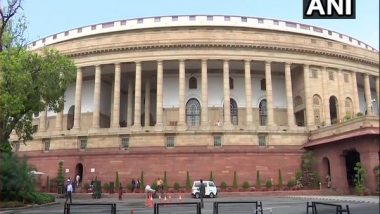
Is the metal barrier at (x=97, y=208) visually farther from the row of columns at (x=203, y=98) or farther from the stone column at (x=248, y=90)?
the stone column at (x=248, y=90)

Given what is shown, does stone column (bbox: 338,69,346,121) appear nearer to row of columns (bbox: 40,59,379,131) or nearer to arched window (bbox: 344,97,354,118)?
row of columns (bbox: 40,59,379,131)

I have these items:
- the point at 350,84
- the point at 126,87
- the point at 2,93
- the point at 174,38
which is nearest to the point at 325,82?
the point at 350,84

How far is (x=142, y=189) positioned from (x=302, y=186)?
16.3 meters

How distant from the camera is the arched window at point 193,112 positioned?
5216 centimetres

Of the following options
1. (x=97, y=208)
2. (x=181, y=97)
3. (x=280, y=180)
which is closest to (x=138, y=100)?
(x=181, y=97)

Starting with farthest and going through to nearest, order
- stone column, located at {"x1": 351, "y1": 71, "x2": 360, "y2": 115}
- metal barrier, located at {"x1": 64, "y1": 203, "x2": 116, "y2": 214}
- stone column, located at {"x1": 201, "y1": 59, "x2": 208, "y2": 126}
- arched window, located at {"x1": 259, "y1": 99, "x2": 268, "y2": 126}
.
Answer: stone column, located at {"x1": 351, "y1": 71, "x2": 360, "y2": 115} → arched window, located at {"x1": 259, "y1": 99, "x2": 268, "y2": 126} → stone column, located at {"x1": 201, "y1": 59, "x2": 208, "y2": 126} → metal barrier, located at {"x1": 64, "y1": 203, "x2": 116, "y2": 214}

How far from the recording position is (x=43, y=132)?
49344mm

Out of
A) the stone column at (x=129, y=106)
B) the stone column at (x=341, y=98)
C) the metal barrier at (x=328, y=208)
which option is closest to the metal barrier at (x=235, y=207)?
the metal barrier at (x=328, y=208)

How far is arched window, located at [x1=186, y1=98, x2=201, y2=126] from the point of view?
52.2 metres

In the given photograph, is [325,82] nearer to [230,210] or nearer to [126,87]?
[126,87]

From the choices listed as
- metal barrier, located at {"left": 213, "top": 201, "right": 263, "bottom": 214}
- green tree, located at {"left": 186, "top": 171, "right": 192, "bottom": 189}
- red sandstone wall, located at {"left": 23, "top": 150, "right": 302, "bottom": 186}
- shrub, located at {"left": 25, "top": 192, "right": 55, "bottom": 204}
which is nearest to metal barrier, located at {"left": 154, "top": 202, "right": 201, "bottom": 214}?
metal barrier, located at {"left": 213, "top": 201, "right": 263, "bottom": 214}

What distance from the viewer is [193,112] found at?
5256cm

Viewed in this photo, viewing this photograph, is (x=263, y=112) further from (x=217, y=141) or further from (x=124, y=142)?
(x=124, y=142)

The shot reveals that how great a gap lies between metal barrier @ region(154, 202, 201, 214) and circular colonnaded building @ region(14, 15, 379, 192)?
2617cm
